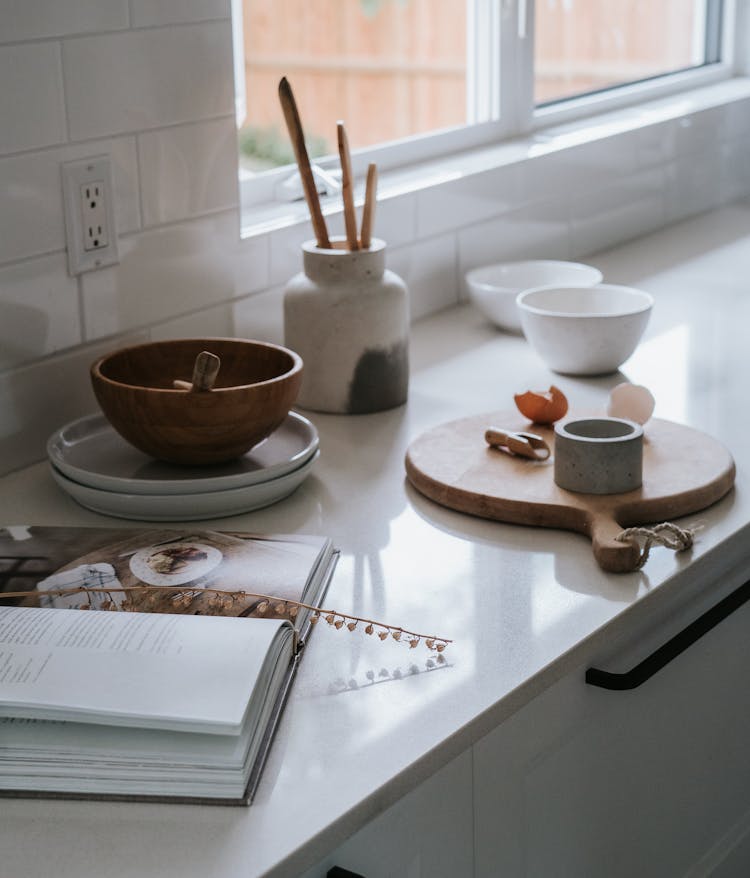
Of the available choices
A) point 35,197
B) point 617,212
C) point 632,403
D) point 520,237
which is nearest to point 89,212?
point 35,197

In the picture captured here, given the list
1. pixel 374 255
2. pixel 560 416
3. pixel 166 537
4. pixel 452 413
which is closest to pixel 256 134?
pixel 374 255

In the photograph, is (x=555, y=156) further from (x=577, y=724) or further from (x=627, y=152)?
(x=577, y=724)

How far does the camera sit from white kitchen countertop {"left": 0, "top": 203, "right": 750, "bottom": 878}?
33.1 inches

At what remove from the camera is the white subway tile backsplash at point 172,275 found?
4.99 feet

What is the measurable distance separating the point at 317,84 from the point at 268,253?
463 mm

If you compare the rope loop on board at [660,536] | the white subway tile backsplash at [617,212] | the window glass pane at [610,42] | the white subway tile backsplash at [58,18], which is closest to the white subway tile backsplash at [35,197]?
the white subway tile backsplash at [58,18]

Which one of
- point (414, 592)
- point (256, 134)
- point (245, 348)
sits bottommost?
point (414, 592)

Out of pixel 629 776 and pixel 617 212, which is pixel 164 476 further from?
pixel 617 212

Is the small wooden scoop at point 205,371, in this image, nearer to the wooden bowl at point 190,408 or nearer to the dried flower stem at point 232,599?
the wooden bowl at point 190,408

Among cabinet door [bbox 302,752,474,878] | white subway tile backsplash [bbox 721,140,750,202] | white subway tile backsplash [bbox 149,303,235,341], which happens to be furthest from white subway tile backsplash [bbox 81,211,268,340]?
white subway tile backsplash [bbox 721,140,750,202]

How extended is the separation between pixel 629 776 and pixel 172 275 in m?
0.81

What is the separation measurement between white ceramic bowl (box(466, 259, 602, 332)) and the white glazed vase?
14.4 inches

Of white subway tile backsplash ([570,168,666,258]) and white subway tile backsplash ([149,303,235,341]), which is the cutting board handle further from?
white subway tile backsplash ([570,168,666,258])

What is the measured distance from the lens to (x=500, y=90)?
238cm
